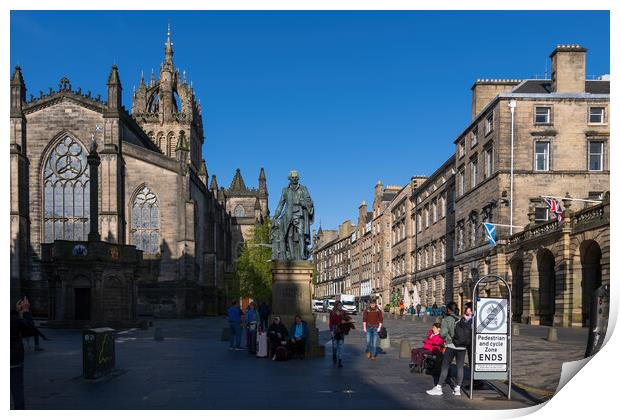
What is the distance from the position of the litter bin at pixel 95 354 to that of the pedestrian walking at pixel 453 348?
7034 millimetres

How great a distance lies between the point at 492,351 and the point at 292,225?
355 inches

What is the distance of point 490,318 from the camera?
44.7 ft

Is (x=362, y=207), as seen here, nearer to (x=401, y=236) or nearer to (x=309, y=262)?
(x=401, y=236)

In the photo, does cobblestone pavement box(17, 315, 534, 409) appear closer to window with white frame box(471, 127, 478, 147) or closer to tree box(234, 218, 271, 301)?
window with white frame box(471, 127, 478, 147)

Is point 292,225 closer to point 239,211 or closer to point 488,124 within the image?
point 488,124

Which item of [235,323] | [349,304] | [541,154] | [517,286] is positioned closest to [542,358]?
[235,323]

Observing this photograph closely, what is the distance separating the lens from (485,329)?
534 inches

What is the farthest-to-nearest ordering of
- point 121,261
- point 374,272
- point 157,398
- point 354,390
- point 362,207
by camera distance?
point 362,207
point 374,272
point 121,261
point 354,390
point 157,398

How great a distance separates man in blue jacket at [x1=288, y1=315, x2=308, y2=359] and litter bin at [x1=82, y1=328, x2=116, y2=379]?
18.3 feet

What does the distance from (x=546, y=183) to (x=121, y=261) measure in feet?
96.1

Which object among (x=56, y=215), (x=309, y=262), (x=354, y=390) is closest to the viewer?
(x=354, y=390)

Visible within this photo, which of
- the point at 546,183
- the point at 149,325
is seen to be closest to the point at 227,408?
the point at 149,325

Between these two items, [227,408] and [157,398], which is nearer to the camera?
[227,408]

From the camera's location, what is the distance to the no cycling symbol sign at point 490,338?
13.5m
